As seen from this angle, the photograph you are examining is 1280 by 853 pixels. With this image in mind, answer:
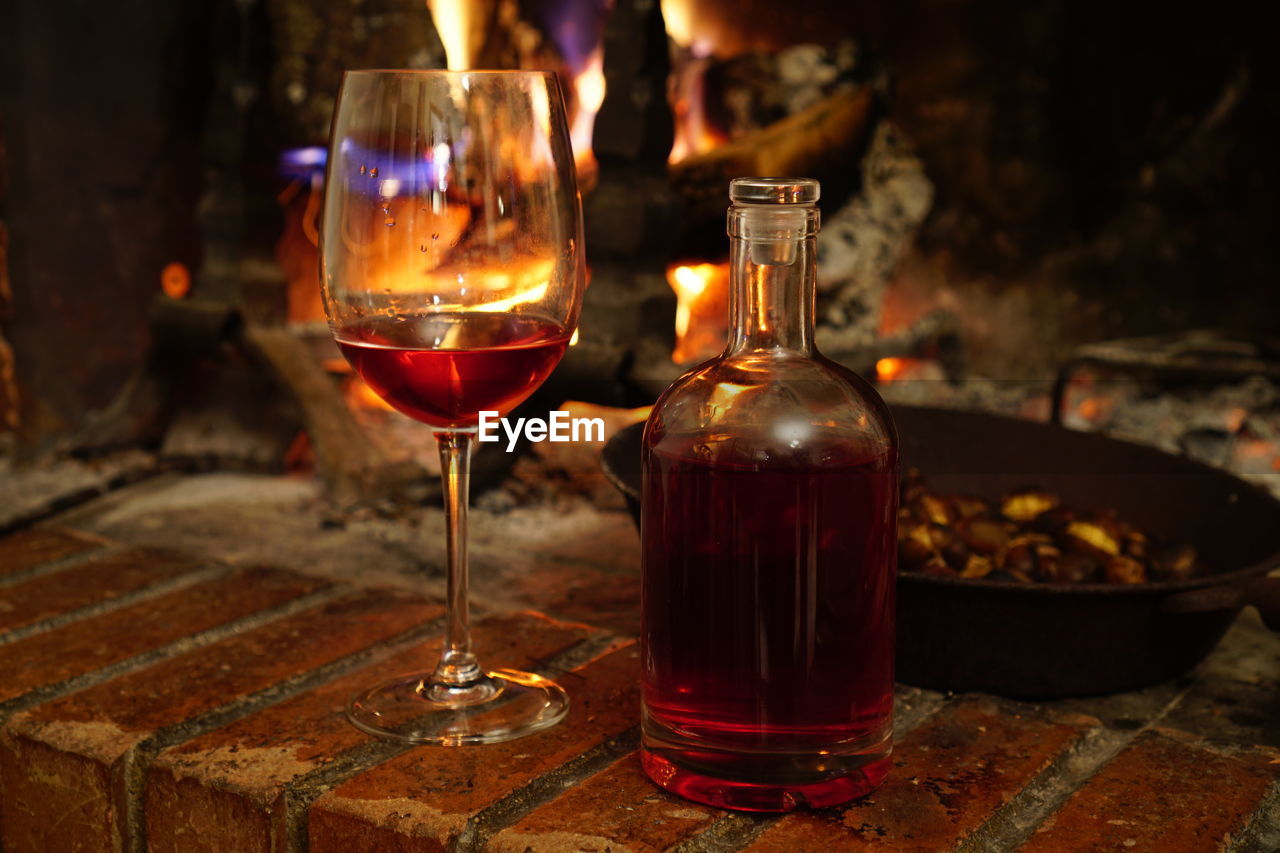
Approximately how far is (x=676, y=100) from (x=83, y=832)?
1722 millimetres

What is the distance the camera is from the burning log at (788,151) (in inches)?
75.2

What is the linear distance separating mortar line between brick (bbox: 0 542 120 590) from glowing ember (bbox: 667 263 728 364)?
3.73 feet

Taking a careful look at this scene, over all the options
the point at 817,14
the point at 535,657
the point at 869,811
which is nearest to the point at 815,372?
the point at 869,811

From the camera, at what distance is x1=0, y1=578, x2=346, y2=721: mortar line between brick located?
2.98 ft

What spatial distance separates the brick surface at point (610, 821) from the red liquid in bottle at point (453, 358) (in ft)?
0.72

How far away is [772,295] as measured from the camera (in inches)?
27.8

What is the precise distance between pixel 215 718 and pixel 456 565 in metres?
0.19

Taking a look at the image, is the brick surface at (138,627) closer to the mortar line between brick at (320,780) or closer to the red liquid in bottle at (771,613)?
the mortar line between brick at (320,780)

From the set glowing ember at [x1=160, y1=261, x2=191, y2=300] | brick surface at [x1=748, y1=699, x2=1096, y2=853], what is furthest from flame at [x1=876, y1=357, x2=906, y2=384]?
brick surface at [x1=748, y1=699, x2=1096, y2=853]

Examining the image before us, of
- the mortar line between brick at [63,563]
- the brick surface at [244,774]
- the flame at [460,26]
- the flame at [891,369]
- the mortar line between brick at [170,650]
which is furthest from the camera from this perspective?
the flame at [891,369]

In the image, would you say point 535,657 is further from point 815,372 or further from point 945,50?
point 945,50

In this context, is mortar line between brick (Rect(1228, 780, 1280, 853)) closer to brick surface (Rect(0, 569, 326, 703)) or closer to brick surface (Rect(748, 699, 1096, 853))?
brick surface (Rect(748, 699, 1096, 853))

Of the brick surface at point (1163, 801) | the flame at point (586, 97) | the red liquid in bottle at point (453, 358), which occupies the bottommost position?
the brick surface at point (1163, 801)

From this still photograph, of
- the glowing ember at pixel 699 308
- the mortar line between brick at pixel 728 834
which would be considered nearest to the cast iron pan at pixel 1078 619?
the mortar line between brick at pixel 728 834
